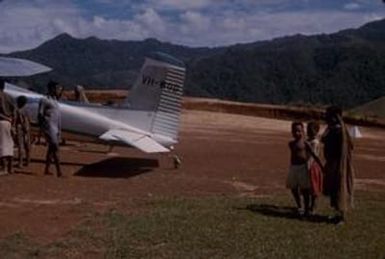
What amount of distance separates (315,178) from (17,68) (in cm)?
910

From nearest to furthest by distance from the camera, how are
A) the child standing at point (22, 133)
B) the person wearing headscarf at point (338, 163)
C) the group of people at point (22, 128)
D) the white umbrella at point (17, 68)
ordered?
the person wearing headscarf at point (338, 163) < the group of people at point (22, 128) < the child standing at point (22, 133) < the white umbrella at point (17, 68)

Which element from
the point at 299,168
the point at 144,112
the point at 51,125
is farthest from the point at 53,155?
the point at 299,168

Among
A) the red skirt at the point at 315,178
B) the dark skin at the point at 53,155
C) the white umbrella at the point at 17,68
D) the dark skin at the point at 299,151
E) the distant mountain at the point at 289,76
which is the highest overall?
the white umbrella at the point at 17,68

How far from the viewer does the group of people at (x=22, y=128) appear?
1498 centimetres

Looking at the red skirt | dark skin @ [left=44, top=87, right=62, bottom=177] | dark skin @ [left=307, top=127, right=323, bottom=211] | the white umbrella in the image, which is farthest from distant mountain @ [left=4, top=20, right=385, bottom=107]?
the red skirt

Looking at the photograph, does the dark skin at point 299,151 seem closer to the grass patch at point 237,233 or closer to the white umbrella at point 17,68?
the grass patch at point 237,233

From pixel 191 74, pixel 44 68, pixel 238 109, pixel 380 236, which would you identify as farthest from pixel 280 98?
pixel 380 236

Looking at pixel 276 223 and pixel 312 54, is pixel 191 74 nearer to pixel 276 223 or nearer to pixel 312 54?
pixel 312 54

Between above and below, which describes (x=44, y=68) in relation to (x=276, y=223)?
above

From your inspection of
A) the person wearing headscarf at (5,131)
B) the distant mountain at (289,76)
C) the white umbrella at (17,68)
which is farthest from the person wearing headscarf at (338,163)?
the distant mountain at (289,76)

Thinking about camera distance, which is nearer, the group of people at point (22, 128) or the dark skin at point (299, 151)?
the dark skin at point (299, 151)

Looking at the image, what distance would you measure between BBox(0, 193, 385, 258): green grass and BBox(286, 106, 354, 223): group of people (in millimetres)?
346

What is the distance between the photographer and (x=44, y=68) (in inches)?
764

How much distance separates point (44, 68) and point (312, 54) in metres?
138
